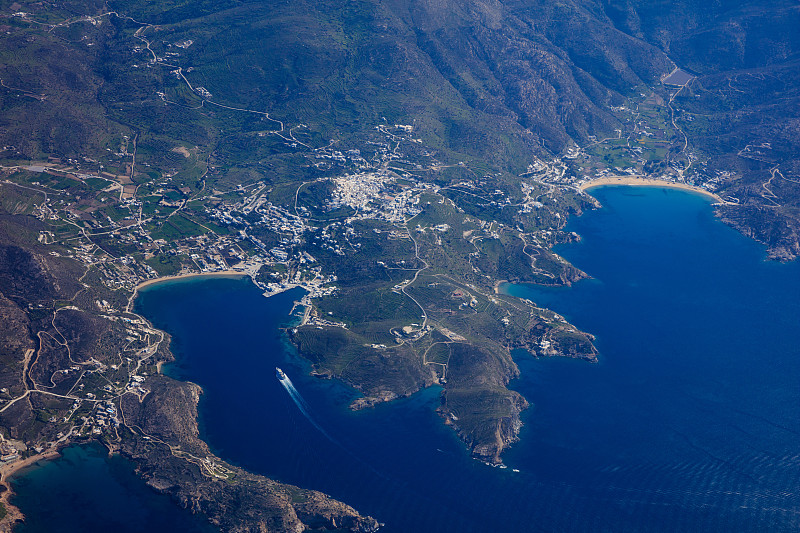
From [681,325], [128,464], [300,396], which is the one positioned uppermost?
[681,325]

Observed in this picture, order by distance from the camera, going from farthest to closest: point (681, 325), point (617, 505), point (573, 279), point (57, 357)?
point (573, 279)
point (681, 325)
point (57, 357)
point (617, 505)

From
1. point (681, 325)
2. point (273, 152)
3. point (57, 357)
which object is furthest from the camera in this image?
point (273, 152)

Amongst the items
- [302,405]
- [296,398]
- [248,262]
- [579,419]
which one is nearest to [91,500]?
[302,405]

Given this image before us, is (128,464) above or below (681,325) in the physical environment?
below

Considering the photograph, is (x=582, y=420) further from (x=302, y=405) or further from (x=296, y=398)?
(x=296, y=398)

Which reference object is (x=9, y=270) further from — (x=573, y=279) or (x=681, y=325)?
(x=681, y=325)

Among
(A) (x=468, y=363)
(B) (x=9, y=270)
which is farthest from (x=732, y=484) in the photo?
(B) (x=9, y=270)
